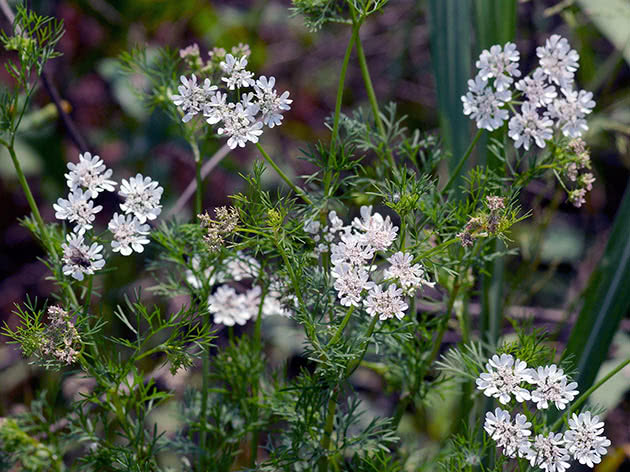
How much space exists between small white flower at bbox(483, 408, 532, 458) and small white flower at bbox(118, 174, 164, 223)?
0.44 metres

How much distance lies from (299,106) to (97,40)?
754 mm

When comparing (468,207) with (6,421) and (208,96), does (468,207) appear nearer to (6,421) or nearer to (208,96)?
(208,96)

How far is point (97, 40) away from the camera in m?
2.31

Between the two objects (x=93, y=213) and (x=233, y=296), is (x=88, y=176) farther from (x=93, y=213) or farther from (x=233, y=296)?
(x=233, y=296)

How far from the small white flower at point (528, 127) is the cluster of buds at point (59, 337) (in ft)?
1.84

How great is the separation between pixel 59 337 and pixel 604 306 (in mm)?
867

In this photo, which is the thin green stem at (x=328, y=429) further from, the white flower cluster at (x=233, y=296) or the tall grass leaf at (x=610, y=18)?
the tall grass leaf at (x=610, y=18)

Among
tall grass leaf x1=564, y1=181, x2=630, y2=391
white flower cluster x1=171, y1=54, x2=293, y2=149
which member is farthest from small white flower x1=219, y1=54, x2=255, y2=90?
tall grass leaf x1=564, y1=181, x2=630, y2=391

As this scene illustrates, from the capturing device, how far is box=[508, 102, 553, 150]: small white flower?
32.2 inches

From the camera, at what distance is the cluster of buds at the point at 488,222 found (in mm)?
727

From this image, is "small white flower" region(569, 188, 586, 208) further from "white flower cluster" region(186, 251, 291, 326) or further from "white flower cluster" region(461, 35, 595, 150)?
"white flower cluster" region(186, 251, 291, 326)

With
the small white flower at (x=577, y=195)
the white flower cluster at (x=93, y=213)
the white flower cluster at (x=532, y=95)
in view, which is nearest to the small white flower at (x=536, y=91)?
the white flower cluster at (x=532, y=95)

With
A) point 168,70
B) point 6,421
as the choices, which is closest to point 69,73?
point 168,70

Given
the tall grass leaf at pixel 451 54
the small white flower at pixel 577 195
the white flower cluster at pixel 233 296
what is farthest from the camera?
the tall grass leaf at pixel 451 54
